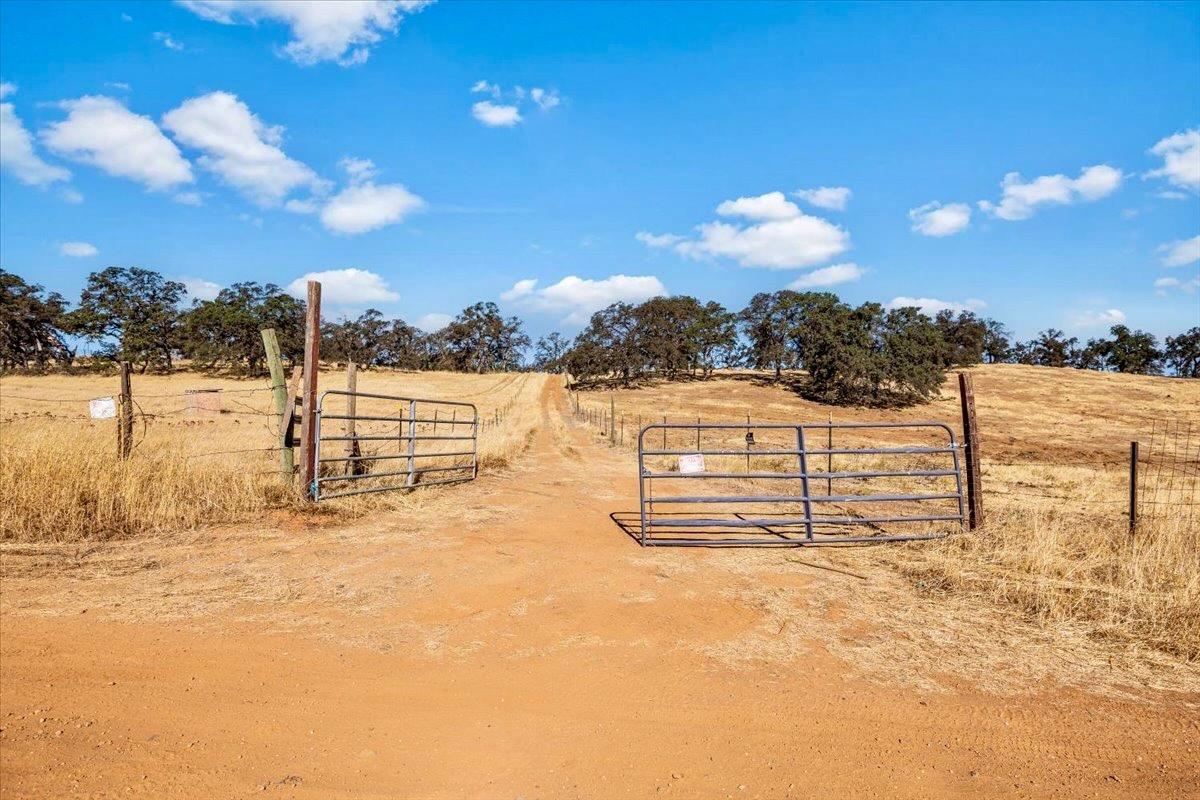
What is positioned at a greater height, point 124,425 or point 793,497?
point 124,425

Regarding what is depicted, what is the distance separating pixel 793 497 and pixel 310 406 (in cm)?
758

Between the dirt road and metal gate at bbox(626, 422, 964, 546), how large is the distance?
1.66 m

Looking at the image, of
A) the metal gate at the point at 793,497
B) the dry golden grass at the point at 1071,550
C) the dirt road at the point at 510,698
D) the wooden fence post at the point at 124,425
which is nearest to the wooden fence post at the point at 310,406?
the wooden fence post at the point at 124,425

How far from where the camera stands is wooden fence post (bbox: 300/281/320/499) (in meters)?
9.20

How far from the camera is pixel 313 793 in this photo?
117 inches

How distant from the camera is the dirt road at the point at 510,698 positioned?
3195 mm

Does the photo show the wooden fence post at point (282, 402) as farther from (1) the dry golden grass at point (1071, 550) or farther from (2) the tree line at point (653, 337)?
(2) the tree line at point (653, 337)

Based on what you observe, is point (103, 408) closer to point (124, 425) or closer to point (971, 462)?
point (124, 425)

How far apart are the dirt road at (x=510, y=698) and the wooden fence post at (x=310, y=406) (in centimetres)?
282

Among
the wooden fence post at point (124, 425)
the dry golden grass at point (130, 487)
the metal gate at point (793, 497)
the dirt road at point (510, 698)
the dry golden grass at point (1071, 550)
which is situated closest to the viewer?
the dirt road at point (510, 698)

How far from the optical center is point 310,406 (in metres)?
9.34

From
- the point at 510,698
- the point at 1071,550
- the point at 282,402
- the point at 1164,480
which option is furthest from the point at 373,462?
the point at 1164,480

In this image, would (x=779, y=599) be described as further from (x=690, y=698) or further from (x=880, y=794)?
(x=880, y=794)

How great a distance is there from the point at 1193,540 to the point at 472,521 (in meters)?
10.0
